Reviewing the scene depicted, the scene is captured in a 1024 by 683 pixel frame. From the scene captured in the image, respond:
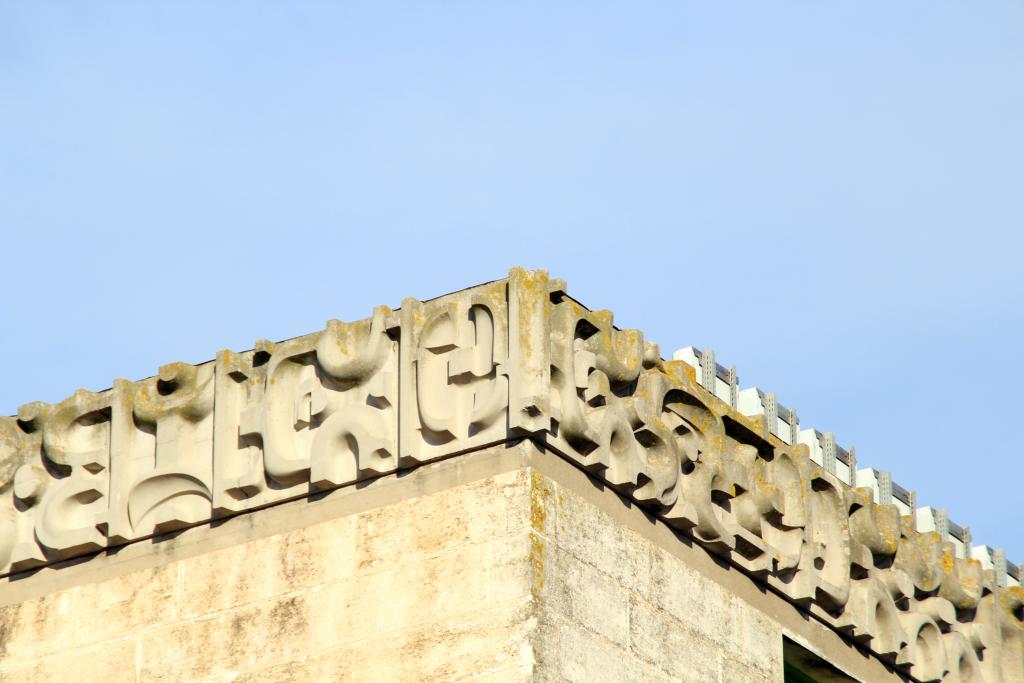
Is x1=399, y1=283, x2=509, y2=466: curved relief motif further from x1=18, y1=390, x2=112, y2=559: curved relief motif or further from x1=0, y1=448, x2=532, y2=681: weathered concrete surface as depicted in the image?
x1=18, y1=390, x2=112, y2=559: curved relief motif

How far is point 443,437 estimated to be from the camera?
20.5m

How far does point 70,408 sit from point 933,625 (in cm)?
796

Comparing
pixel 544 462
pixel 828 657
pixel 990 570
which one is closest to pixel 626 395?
pixel 544 462

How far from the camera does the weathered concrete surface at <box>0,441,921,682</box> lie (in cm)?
1981

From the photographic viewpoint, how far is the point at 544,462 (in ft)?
66.6

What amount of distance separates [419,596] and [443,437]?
1.24 m

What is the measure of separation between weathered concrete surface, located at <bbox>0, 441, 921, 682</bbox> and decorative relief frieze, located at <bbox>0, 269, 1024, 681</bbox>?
0.74 feet

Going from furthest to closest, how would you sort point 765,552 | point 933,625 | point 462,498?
point 933,625, point 765,552, point 462,498

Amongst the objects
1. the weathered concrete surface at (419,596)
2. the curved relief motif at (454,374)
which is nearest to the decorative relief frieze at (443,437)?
the curved relief motif at (454,374)

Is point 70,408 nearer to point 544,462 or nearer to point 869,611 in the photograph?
point 544,462

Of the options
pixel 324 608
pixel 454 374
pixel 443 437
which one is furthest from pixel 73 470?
pixel 454 374

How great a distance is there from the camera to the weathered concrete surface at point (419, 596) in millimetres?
19812

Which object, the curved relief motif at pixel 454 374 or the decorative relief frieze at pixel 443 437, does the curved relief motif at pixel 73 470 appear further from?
the curved relief motif at pixel 454 374

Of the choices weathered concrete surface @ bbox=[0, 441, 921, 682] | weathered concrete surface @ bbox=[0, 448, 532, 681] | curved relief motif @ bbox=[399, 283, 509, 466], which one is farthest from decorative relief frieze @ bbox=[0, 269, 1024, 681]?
weathered concrete surface @ bbox=[0, 448, 532, 681]
